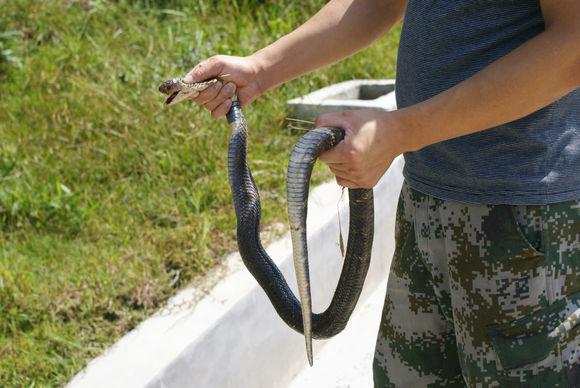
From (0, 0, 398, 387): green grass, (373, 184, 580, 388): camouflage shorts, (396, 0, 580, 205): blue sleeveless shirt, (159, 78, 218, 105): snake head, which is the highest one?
(159, 78, 218, 105): snake head

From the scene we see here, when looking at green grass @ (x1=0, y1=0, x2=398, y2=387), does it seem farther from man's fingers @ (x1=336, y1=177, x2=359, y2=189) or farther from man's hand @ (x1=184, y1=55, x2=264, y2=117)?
man's fingers @ (x1=336, y1=177, x2=359, y2=189)

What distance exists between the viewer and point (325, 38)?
2.23 meters

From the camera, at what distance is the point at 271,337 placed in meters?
3.33

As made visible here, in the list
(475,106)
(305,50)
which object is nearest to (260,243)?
(305,50)

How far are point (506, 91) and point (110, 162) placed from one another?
2882 millimetres

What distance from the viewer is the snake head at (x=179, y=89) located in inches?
84.0

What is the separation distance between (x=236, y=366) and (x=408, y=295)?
110 centimetres

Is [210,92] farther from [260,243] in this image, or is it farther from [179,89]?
[260,243]

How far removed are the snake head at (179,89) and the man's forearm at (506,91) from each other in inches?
23.2

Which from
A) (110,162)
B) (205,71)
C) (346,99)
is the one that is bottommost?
(346,99)

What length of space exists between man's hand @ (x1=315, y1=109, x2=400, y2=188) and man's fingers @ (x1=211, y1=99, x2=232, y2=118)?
53 cm

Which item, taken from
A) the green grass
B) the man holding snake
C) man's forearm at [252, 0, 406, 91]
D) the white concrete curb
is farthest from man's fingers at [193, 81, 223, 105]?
the white concrete curb

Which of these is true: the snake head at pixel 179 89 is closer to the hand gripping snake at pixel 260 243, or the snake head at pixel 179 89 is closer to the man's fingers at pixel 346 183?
the hand gripping snake at pixel 260 243

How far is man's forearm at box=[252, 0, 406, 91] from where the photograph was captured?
2.23m
